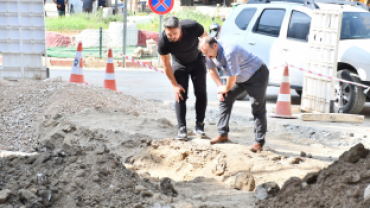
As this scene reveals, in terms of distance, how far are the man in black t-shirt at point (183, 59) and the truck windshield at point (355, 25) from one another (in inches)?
158

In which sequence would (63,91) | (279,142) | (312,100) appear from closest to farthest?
(279,142) → (63,91) → (312,100)

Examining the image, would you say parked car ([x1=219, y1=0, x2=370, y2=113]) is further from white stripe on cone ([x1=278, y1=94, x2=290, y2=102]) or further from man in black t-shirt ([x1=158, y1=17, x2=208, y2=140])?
man in black t-shirt ([x1=158, y1=17, x2=208, y2=140])

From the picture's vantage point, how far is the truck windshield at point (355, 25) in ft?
29.5

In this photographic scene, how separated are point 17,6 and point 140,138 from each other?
18.2 feet

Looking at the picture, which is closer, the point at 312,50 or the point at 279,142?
the point at 279,142

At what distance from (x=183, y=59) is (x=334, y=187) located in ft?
9.04

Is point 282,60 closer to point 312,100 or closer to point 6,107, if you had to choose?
point 312,100

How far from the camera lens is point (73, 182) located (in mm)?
4289

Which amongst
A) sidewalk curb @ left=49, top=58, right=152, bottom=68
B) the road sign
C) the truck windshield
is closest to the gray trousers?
the truck windshield

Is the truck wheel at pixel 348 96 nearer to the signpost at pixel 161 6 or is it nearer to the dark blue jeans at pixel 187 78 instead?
the dark blue jeans at pixel 187 78

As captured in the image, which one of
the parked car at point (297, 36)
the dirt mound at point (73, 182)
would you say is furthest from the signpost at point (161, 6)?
the dirt mound at point (73, 182)

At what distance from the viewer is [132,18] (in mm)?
25109

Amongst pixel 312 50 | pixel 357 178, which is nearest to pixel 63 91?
pixel 312 50

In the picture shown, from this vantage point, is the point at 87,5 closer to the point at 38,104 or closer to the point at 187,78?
the point at 38,104
